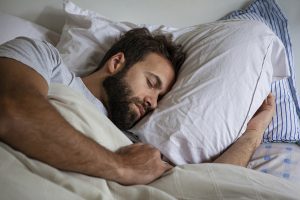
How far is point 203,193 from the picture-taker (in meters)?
0.66

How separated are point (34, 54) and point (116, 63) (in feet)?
1.14

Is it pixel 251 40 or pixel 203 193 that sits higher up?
pixel 251 40

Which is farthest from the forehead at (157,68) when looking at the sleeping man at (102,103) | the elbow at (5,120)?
the elbow at (5,120)

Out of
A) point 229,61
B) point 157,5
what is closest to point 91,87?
point 229,61

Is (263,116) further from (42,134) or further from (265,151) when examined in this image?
(42,134)

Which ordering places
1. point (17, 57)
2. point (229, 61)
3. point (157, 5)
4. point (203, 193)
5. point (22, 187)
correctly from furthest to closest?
point (157, 5) → point (229, 61) → point (17, 57) → point (203, 193) → point (22, 187)

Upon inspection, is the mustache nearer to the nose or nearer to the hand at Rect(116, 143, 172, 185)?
the nose

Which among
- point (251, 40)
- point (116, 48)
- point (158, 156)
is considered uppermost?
point (251, 40)

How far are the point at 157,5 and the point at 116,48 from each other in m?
0.37

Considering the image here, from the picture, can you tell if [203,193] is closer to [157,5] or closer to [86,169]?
[86,169]

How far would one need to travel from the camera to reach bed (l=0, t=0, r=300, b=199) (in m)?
0.59

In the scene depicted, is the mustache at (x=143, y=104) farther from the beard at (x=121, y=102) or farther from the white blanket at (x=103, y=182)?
the white blanket at (x=103, y=182)

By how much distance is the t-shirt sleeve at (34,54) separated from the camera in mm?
786

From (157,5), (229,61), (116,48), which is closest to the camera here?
(229,61)
